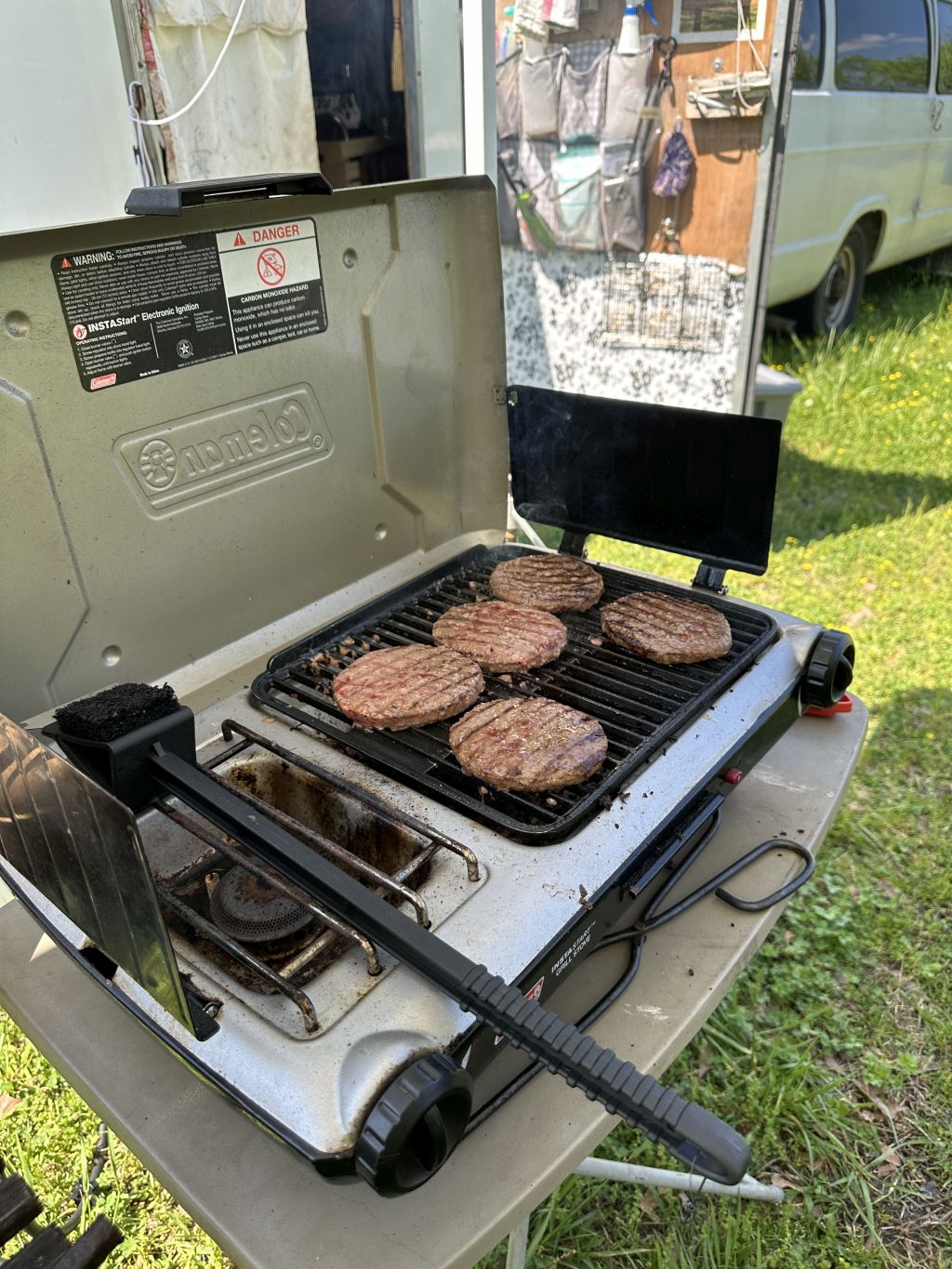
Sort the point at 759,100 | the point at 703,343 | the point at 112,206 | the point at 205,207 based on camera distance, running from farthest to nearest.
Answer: the point at 703,343 → the point at 759,100 → the point at 112,206 → the point at 205,207

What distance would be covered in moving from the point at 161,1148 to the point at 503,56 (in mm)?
5773

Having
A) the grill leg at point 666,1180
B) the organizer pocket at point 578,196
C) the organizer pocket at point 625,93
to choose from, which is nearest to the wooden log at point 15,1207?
the grill leg at point 666,1180

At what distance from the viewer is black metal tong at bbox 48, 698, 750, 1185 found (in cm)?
88

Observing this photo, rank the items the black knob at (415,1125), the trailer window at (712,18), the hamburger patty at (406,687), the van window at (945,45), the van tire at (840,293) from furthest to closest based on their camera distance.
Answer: the van tire at (840,293) < the van window at (945,45) < the trailer window at (712,18) < the hamburger patty at (406,687) < the black knob at (415,1125)

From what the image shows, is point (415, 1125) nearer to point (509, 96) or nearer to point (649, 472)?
point (649, 472)

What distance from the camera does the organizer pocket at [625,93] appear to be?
15.7ft

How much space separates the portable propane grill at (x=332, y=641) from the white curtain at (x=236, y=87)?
1258 mm

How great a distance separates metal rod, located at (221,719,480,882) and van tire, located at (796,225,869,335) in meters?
6.55

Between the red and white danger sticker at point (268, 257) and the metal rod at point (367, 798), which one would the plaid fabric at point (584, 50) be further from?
the metal rod at point (367, 798)

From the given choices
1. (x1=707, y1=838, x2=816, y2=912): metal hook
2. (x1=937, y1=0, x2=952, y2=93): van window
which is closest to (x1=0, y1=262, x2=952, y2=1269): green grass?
(x1=707, y1=838, x2=816, y2=912): metal hook

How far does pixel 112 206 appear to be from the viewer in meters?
2.73

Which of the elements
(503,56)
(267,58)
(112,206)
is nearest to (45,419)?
(112,206)

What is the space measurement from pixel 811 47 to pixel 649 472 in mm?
4911

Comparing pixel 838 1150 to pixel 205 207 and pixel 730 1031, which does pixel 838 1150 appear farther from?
pixel 205 207
